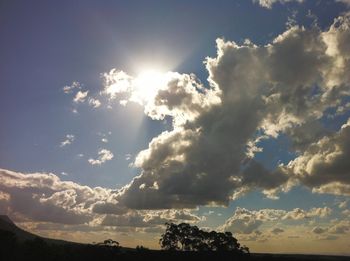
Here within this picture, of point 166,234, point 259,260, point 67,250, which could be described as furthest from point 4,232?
point 259,260

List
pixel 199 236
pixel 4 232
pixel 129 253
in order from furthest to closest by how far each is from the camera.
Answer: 1. pixel 199 236
2. pixel 4 232
3. pixel 129 253

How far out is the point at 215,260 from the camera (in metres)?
185

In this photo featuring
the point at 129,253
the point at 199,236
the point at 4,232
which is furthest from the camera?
the point at 199,236

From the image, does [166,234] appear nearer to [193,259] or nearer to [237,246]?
[193,259]

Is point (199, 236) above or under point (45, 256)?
above

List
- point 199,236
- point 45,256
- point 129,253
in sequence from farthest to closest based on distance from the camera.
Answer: point 199,236 < point 129,253 < point 45,256

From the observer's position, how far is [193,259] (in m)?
180

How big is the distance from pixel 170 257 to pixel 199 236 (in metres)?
25.8

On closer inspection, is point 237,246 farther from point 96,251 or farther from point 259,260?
point 96,251

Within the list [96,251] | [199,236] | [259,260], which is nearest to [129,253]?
[96,251]

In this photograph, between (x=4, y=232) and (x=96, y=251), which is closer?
(x=96, y=251)

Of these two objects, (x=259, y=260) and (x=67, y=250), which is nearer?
(x=67, y=250)

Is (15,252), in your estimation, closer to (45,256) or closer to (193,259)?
(45,256)

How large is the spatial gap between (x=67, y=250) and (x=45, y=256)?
14.4 m
